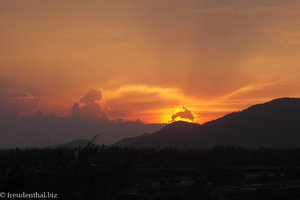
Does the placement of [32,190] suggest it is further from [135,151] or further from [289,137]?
[289,137]

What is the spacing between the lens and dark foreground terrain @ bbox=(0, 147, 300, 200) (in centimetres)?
1127

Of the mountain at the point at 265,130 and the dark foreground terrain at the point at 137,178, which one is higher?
the mountain at the point at 265,130

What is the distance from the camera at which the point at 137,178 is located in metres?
54.1

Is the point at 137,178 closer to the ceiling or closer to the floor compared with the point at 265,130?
closer to the floor

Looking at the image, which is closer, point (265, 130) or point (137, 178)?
point (137, 178)

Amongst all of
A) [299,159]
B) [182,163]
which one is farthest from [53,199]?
[299,159]

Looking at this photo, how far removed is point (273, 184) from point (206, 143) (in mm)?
146619

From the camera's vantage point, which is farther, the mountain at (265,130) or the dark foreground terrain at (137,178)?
the mountain at (265,130)

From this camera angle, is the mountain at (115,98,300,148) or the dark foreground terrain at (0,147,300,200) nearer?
the dark foreground terrain at (0,147,300,200)

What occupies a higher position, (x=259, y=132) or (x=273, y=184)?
(x=259, y=132)

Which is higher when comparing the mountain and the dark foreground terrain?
the mountain

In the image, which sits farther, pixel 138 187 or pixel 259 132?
pixel 259 132

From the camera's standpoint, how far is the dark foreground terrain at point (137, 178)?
1127 cm

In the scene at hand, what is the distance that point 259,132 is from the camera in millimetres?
187125
